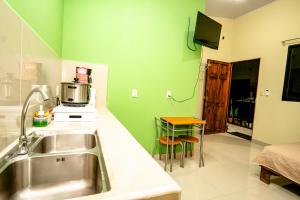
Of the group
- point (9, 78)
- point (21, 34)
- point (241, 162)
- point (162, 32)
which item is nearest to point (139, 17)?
point (162, 32)

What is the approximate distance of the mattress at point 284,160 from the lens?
2.08 m

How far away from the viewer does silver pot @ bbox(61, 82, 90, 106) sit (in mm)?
1674

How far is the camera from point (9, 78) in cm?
83

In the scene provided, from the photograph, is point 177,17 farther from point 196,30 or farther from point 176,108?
point 176,108

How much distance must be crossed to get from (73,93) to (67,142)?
0.56 m

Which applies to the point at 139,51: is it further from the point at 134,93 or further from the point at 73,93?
the point at 73,93

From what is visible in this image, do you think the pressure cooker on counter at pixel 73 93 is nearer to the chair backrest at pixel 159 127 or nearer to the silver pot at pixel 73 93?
the silver pot at pixel 73 93

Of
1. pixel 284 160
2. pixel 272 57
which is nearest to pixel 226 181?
pixel 284 160

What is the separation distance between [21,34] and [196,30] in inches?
97.2

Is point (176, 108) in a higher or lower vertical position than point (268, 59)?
lower

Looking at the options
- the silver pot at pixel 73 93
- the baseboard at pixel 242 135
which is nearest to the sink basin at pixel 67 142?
the silver pot at pixel 73 93

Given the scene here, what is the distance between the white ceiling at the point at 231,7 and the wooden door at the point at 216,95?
1.30 meters

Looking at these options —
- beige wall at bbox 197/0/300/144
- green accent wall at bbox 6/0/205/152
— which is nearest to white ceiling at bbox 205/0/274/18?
beige wall at bbox 197/0/300/144

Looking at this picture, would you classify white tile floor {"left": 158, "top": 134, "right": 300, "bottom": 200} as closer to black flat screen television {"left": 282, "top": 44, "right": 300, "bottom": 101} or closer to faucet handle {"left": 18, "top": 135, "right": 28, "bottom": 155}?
black flat screen television {"left": 282, "top": 44, "right": 300, "bottom": 101}
